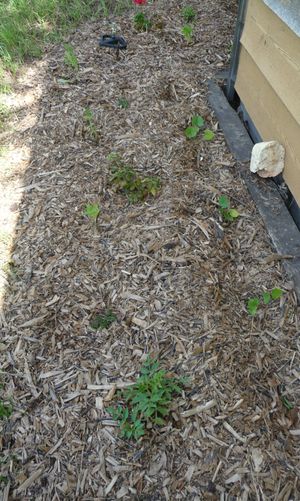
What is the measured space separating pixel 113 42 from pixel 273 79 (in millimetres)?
1763

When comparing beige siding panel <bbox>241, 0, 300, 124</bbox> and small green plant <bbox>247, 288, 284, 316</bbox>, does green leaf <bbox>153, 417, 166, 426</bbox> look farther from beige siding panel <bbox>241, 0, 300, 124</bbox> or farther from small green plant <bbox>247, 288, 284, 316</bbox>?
beige siding panel <bbox>241, 0, 300, 124</bbox>

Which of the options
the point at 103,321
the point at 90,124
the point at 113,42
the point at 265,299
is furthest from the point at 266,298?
the point at 113,42

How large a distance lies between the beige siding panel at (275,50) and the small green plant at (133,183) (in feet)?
2.83

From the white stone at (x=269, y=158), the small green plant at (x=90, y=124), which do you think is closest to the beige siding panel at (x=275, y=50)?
the white stone at (x=269, y=158)

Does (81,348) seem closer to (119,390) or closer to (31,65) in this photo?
(119,390)

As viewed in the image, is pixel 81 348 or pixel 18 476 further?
A: pixel 81 348

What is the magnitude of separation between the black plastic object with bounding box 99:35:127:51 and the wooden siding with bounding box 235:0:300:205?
116cm

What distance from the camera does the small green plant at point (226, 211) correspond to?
7.34ft

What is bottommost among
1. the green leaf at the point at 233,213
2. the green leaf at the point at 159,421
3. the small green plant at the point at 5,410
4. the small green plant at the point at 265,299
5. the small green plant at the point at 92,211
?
the small green plant at the point at 5,410

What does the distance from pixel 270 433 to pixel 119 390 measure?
65cm

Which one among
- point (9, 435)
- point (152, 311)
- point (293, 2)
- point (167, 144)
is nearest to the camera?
point (9, 435)

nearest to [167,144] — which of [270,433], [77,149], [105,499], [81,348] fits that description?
[77,149]

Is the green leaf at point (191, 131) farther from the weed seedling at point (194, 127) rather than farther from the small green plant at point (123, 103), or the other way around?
the small green plant at point (123, 103)

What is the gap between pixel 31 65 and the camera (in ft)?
11.6
